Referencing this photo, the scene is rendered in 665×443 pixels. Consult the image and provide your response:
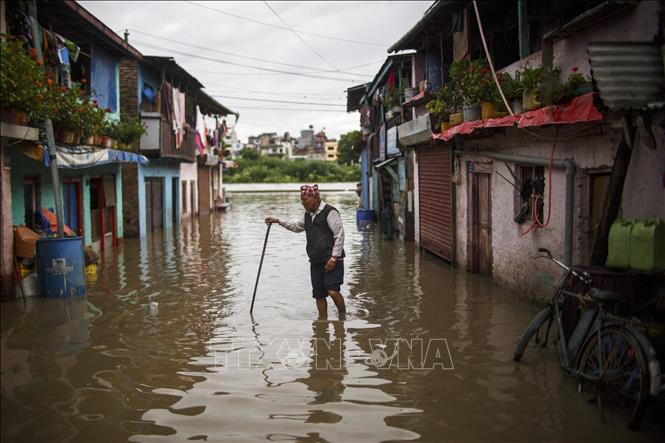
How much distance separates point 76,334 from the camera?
322 inches

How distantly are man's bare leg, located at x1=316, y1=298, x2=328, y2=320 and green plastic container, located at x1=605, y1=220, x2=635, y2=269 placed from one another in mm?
3745

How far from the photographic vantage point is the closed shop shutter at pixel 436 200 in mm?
14766

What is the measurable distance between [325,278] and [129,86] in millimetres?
15650

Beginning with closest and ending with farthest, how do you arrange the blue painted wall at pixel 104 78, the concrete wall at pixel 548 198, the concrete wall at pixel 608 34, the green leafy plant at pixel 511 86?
the concrete wall at pixel 608 34
the concrete wall at pixel 548 198
the green leafy plant at pixel 511 86
the blue painted wall at pixel 104 78

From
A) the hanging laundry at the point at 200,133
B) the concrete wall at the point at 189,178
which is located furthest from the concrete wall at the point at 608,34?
the concrete wall at the point at 189,178

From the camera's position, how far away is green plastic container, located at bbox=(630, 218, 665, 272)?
233 inches

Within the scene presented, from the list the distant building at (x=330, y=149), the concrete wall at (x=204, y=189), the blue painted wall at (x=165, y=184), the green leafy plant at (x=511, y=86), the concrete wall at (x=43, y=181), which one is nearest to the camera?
the green leafy plant at (x=511, y=86)

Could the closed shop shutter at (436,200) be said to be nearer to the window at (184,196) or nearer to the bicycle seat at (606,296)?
the bicycle seat at (606,296)

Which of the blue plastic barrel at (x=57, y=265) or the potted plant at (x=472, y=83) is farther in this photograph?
the potted plant at (x=472, y=83)

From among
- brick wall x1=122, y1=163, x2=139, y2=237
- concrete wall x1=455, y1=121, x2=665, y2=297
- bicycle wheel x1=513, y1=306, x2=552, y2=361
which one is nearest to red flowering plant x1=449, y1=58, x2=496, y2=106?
concrete wall x1=455, y1=121, x2=665, y2=297

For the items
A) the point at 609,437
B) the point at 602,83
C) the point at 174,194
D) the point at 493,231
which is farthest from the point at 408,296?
the point at 174,194

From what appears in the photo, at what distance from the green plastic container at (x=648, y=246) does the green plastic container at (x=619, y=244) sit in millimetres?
72

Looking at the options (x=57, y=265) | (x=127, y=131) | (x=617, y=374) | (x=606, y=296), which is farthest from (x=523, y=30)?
(x=127, y=131)

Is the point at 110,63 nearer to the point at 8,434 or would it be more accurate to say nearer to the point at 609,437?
the point at 8,434
